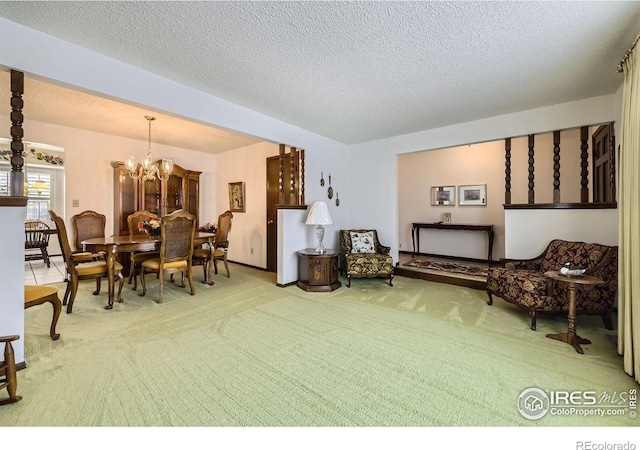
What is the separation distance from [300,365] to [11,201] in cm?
231

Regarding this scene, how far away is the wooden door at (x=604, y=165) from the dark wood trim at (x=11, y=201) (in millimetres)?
5506

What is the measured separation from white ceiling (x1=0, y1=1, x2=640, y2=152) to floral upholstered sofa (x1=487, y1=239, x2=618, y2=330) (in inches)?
69.8

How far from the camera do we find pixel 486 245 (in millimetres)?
5730

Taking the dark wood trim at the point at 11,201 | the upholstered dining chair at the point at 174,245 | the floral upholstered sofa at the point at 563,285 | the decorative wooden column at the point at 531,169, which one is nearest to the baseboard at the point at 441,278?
the floral upholstered sofa at the point at 563,285

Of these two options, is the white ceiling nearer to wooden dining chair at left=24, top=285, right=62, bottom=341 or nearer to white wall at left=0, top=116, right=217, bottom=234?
white wall at left=0, top=116, right=217, bottom=234

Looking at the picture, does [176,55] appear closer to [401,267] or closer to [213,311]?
[213,311]

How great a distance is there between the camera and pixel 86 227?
415 centimetres

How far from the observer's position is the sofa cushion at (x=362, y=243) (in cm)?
468

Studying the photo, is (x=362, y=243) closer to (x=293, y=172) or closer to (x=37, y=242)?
(x=293, y=172)

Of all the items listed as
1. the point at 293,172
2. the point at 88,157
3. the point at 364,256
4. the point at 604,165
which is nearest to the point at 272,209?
the point at 293,172

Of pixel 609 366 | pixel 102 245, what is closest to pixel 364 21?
pixel 609 366

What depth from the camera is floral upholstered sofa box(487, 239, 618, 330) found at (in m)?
2.54

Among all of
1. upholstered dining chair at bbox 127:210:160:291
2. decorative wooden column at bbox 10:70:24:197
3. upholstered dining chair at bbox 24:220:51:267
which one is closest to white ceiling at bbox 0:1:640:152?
decorative wooden column at bbox 10:70:24:197

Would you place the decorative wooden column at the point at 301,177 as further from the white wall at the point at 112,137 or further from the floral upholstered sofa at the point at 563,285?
the floral upholstered sofa at the point at 563,285
